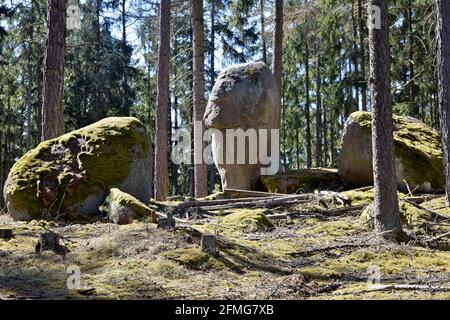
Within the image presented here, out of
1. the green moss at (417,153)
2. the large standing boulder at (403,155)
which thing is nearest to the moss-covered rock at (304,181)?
A: the large standing boulder at (403,155)

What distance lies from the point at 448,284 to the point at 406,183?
21.1 feet

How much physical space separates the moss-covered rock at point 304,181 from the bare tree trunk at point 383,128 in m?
5.12

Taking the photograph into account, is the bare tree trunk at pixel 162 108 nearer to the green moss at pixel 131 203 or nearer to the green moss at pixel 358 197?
the green moss at pixel 131 203

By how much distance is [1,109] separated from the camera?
92.3 feet

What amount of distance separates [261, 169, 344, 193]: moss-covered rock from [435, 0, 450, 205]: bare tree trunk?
13.5 feet

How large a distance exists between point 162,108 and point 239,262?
26.9 feet

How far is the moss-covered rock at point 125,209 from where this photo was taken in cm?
779

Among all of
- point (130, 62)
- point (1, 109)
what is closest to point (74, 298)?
point (130, 62)

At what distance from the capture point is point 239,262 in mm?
5504

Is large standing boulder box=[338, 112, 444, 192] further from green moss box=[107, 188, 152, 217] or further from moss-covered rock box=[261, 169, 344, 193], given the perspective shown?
green moss box=[107, 188, 152, 217]

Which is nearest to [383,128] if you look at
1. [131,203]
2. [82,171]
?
[131,203]

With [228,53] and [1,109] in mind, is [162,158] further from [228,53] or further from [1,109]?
[1,109]

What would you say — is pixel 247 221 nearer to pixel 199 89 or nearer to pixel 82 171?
pixel 82 171

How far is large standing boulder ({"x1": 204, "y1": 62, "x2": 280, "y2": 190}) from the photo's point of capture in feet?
43.8
